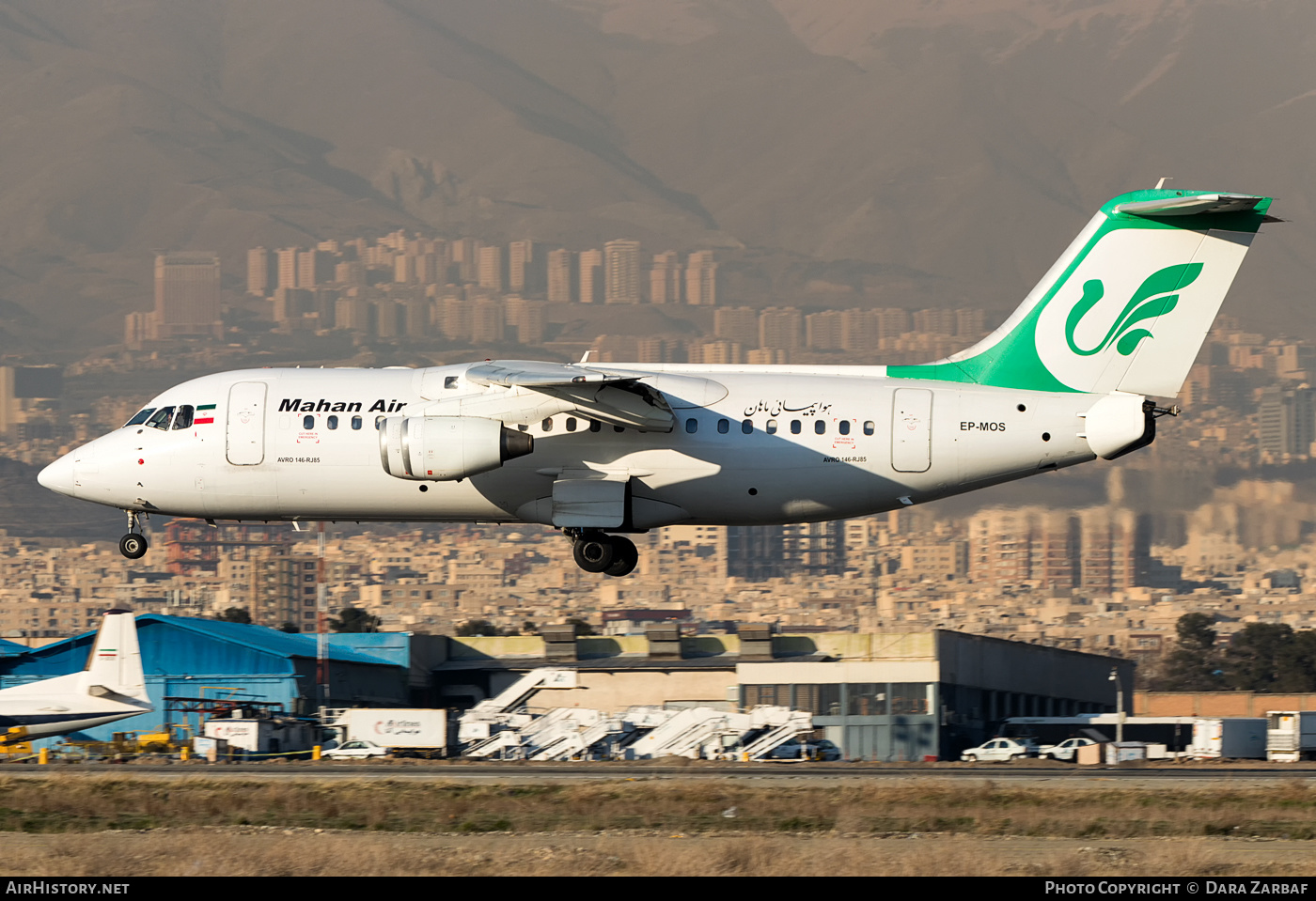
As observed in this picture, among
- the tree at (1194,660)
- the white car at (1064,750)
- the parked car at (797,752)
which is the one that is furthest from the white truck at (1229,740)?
the tree at (1194,660)

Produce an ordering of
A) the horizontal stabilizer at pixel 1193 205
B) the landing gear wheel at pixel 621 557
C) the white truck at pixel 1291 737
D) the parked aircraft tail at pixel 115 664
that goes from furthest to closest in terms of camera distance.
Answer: the white truck at pixel 1291 737 < the parked aircraft tail at pixel 115 664 < the landing gear wheel at pixel 621 557 < the horizontal stabilizer at pixel 1193 205

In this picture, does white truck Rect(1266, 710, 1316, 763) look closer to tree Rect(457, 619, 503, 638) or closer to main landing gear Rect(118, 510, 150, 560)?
main landing gear Rect(118, 510, 150, 560)

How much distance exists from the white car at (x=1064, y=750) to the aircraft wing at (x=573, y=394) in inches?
1153

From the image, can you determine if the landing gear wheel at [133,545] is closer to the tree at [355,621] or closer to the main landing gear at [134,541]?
the main landing gear at [134,541]

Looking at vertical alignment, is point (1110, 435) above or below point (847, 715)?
above

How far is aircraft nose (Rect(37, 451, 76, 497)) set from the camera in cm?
3325

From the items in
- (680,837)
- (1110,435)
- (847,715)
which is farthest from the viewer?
(847,715)

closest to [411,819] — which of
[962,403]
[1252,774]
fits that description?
[962,403]

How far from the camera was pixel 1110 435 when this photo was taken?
99.5ft

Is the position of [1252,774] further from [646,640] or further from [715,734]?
[646,640]

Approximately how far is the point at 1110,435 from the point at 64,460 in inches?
711

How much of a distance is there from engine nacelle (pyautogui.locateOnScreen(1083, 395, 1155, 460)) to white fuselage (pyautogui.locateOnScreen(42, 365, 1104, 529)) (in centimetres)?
22

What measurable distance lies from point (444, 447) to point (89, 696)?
1567 cm

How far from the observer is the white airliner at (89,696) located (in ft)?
135
